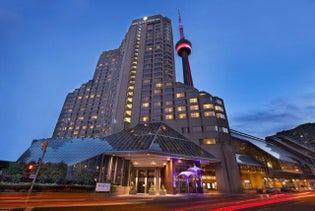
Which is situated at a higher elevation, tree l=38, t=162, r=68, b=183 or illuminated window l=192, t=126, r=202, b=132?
illuminated window l=192, t=126, r=202, b=132

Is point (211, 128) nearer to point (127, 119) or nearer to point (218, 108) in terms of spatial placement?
point (218, 108)

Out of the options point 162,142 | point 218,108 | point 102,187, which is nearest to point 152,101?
point 218,108

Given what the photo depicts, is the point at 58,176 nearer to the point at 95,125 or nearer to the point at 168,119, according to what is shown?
the point at 168,119

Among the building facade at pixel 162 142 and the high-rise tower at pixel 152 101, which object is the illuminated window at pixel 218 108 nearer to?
the high-rise tower at pixel 152 101

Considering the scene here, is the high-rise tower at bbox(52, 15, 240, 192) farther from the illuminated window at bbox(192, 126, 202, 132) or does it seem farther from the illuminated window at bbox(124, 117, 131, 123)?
the illuminated window at bbox(124, 117, 131, 123)

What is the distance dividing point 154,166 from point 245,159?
104ft

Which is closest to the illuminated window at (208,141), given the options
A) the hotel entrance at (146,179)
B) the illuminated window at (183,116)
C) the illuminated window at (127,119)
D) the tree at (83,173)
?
the illuminated window at (183,116)

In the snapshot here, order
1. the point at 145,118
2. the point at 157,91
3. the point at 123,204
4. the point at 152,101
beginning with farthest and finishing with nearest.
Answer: the point at 157,91
the point at 152,101
the point at 145,118
the point at 123,204

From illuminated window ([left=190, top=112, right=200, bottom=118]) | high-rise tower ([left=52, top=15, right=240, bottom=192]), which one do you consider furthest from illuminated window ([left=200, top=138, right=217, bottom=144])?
illuminated window ([left=190, top=112, right=200, bottom=118])

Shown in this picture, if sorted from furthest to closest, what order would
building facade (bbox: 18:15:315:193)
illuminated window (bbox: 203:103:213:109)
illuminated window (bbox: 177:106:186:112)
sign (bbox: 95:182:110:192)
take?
1. illuminated window (bbox: 177:106:186:112)
2. illuminated window (bbox: 203:103:213:109)
3. building facade (bbox: 18:15:315:193)
4. sign (bbox: 95:182:110:192)

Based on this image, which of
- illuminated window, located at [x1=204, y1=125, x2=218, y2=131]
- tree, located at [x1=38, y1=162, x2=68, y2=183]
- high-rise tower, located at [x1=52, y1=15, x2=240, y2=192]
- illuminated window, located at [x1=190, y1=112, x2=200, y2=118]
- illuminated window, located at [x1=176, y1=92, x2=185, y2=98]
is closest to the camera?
tree, located at [x1=38, y1=162, x2=68, y2=183]

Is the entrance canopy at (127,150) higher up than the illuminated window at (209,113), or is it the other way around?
the illuminated window at (209,113)

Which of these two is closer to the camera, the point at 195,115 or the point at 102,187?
the point at 102,187

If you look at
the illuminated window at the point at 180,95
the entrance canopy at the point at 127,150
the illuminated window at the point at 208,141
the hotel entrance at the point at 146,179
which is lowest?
the hotel entrance at the point at 146,179
